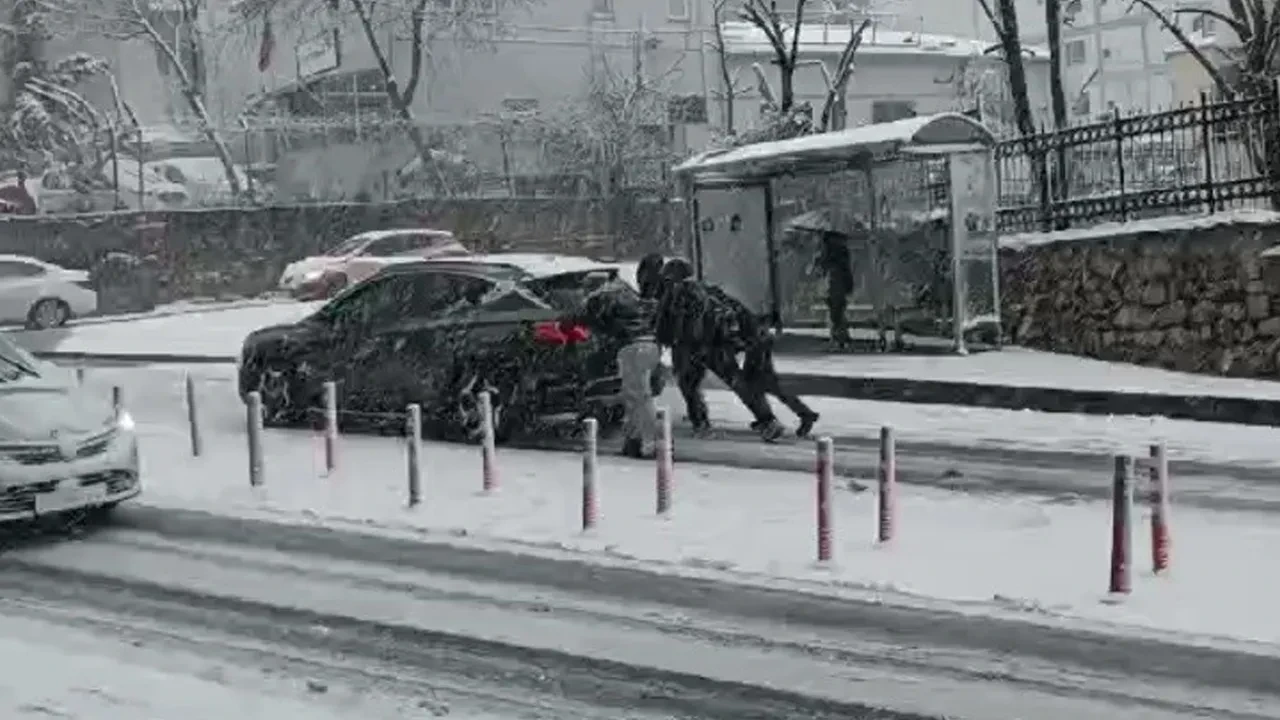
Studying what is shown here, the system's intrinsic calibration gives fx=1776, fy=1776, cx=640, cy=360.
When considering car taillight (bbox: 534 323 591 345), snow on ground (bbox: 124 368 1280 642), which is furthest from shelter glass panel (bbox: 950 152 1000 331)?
snow on ground (bbox: 124 368 1280 642)

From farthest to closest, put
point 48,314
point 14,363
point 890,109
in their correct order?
1. point 890,109
2. point 48,314
3. point 14,363

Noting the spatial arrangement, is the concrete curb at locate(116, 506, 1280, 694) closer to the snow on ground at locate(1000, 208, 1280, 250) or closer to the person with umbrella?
the snow on ground at locate(1000, 208, 1280, 250)

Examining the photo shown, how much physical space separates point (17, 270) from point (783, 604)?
26958 mm

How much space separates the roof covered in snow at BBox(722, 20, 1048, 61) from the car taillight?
37.0 meters

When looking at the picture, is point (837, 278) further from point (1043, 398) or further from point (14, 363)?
point (14, 363)

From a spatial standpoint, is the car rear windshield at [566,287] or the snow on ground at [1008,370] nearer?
the car rear windshield at [566,287]

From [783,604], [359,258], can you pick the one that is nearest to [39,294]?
[359,258]

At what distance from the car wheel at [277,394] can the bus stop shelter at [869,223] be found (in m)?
7.44

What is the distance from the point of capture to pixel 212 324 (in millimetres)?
31266

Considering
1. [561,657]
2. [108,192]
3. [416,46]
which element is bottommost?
[561,657]

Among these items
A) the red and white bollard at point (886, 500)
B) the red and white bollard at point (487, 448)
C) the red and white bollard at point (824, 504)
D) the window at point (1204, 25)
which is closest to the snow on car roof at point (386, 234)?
the window at point (1204, 25)

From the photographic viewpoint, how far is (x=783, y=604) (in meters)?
8.96

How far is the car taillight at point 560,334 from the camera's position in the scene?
14.5m

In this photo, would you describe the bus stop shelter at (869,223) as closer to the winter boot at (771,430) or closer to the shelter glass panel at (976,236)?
the shelter glass panel at (976,236)
